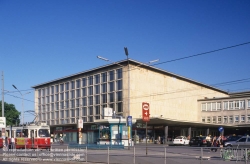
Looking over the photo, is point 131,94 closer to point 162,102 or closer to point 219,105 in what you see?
point 162,102

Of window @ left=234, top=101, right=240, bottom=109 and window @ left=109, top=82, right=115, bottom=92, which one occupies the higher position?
window @ left=109, top=82, right=115, bottom=92

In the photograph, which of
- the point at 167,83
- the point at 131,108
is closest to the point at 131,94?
the point at 131,108

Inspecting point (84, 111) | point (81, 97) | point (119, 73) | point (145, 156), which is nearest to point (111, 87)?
point (119, 73)

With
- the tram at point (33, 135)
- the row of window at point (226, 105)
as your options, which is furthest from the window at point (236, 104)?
the tram at point (33, 135)

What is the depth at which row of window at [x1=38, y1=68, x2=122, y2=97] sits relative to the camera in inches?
2958

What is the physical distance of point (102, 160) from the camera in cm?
2077

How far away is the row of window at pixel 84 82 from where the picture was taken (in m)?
75.1

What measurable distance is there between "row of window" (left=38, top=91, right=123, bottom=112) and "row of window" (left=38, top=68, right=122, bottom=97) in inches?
124

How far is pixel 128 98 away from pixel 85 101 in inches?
613

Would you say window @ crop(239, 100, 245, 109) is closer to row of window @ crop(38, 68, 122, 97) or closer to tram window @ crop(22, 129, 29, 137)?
row of window @ crop(38, 68, 122, 97)

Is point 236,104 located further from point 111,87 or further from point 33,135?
point 33,135

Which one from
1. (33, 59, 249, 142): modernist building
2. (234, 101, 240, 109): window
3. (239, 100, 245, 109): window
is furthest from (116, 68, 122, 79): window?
(239, 100, 245, 109): window

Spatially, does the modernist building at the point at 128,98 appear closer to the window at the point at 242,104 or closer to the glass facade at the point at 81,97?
the glass facade at the point at 81,97

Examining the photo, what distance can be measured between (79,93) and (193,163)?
68802 millimetres
